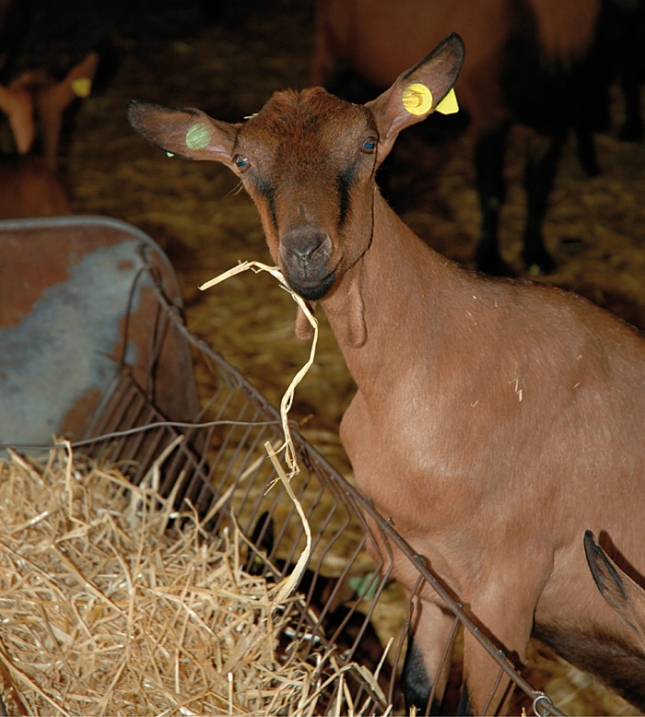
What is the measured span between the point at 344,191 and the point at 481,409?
683 millimetres

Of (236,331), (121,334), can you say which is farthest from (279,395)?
(121,334)

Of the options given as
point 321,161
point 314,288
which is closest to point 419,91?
point 321,161

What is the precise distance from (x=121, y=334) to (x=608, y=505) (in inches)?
72.2

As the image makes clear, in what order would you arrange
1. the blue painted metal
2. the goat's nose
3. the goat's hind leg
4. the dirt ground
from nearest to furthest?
the goat's nose < the blue painted metal < the dirt ground < the goat's hind leg

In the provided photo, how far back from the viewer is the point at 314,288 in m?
2.11

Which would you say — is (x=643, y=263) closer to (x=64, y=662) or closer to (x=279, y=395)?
(x=279, y=395)

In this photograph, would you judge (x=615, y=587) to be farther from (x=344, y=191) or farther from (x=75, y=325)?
(x=75, y=325)

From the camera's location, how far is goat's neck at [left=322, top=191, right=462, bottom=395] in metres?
2.32

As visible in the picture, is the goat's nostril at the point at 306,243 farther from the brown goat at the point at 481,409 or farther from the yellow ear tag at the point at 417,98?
the yellow ear tag at the point at 417,98

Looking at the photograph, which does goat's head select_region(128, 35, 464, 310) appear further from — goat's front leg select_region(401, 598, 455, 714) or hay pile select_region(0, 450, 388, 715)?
goat's front leg select_region(401, 598, 455, 714)

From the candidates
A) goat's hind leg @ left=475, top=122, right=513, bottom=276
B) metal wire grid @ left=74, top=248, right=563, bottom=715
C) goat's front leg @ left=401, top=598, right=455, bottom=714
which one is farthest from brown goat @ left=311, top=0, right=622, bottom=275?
goat's front leg @ left=401, top=598, right=455, bottom=714

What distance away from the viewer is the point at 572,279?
17.6 ft

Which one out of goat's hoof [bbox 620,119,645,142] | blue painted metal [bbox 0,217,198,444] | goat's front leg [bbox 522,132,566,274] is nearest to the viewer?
blue painted metal [bbox 0,217,198,444]

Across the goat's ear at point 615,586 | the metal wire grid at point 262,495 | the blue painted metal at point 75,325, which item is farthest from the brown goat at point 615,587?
the blue painted metal at point 75,325
